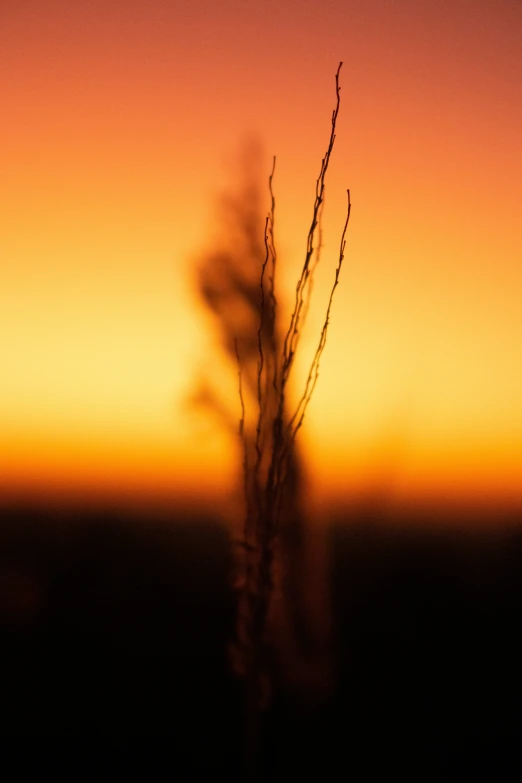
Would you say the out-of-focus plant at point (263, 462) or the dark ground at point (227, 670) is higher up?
the out-of-focus plant at point (263, 462)

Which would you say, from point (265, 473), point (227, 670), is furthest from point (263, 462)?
point (227, 670)

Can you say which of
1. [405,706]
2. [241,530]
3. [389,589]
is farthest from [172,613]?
[241,530]

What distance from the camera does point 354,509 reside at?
3418mm

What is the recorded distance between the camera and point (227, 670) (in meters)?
3.83

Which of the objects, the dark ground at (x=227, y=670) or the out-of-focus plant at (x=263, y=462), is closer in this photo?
the out-of-focus plant at (x=263, y=462)

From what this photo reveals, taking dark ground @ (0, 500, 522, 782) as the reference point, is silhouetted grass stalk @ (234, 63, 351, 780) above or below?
above

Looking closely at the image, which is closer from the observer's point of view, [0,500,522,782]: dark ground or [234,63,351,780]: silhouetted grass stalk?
[234,63,351,780]: silhouetted grass stalk

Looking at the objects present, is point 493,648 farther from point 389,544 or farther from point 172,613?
point 389,544

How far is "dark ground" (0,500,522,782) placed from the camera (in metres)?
2.97

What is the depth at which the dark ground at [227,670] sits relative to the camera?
2970 millimetres

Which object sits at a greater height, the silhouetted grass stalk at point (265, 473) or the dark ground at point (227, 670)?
the silhouetted grass stalk at point (265, 473)

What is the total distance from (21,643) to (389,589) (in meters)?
2.83

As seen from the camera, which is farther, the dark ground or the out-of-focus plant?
the dark ground

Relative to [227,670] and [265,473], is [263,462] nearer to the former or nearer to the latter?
[265,473]
